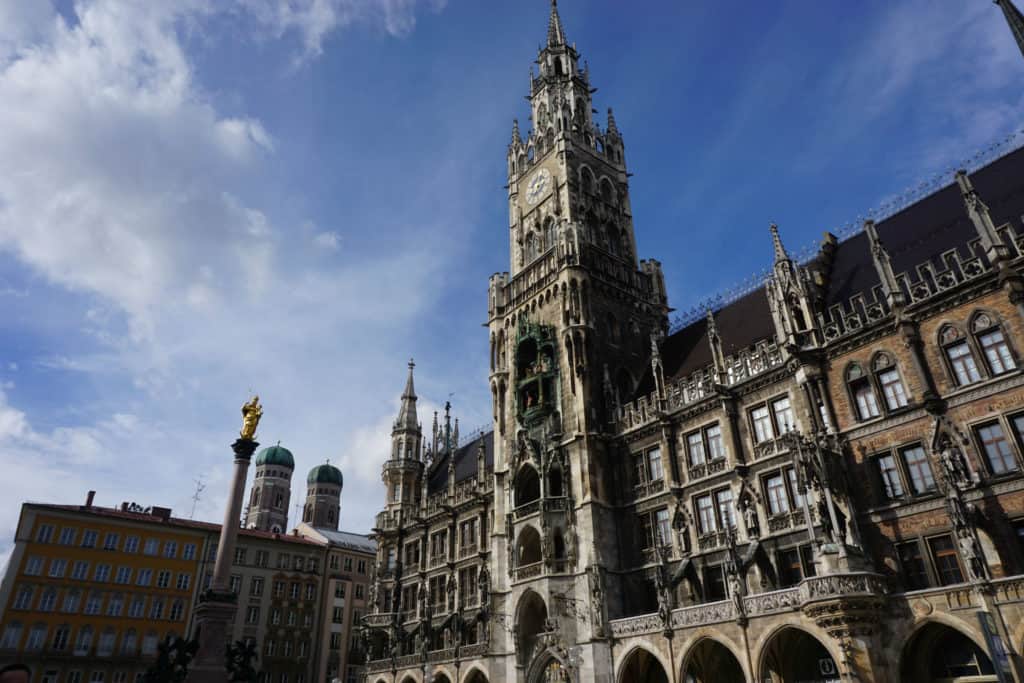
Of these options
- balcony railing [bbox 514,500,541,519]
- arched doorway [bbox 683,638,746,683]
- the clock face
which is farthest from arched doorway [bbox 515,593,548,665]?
the clock face

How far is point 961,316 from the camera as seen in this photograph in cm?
2556

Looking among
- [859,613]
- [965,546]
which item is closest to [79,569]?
[859,613]

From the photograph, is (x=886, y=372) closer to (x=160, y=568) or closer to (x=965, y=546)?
(x=965, y=546)

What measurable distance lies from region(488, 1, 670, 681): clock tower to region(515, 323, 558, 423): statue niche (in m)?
0.09

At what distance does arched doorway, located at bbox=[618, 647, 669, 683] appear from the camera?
31.7 metres

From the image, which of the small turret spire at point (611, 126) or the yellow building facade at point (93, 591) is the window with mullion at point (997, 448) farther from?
the yellow building facade at point (93, 591)

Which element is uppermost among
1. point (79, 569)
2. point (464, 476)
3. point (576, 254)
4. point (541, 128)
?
point (541, 128)

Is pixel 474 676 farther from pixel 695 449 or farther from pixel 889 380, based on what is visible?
pixel 889 380

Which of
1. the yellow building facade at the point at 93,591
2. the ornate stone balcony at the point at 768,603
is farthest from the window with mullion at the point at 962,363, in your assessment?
the yellow building facade at the point at 93,591

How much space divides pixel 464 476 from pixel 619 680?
2519 cm

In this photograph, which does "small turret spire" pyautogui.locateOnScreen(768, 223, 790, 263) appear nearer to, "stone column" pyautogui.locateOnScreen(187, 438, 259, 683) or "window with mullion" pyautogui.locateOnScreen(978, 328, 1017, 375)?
"window with mullion" pyautogui.locateOnScreen(978, 328, 1017, 375)

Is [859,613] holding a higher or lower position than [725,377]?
lower

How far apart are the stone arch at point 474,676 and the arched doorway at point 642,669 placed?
1147 cm

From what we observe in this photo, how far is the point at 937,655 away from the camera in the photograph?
23906mm
